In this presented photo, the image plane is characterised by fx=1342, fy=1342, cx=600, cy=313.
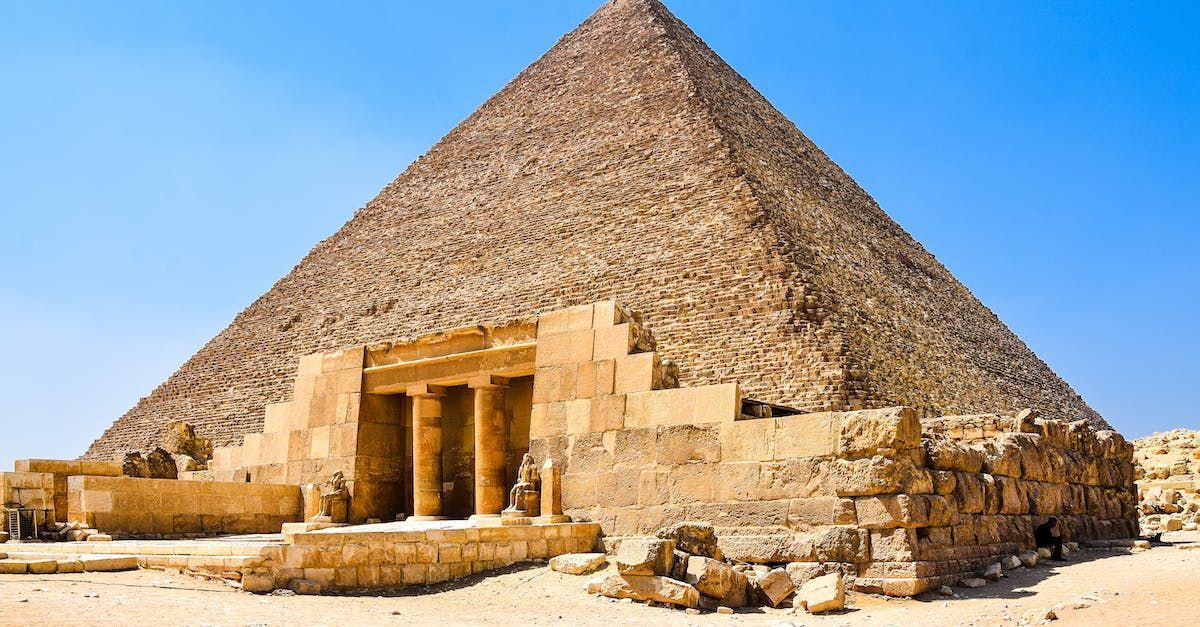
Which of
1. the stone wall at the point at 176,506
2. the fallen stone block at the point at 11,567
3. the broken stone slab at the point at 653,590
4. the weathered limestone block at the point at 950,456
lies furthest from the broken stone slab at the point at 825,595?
the stone wall at the point at 176,506

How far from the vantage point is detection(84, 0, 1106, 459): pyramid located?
3753cm

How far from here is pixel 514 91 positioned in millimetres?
65188

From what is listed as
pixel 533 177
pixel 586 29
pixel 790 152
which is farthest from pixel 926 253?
pixel 586 29

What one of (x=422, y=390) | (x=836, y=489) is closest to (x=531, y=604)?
(x=836, y=489)

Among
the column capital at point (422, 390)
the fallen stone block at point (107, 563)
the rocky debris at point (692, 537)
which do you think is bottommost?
the fallen stone block at point (107, 563)

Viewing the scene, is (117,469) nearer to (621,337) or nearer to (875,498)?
(621,337)

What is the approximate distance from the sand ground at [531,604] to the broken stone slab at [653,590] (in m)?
0.07

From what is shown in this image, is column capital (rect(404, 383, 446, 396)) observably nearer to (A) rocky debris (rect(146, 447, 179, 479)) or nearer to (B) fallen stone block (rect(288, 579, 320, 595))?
(B) fallen stone block (rect(288, 579, 320, 595))

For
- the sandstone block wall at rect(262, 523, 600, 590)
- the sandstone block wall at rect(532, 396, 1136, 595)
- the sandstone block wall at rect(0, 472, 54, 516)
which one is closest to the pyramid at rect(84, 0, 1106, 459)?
the sandstone block wall at rect(532, 396, 1136, 595)

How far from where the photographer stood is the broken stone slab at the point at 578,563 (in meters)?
8.44

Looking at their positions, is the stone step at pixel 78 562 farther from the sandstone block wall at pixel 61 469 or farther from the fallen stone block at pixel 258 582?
the sandstone block wall at pixel 61 469

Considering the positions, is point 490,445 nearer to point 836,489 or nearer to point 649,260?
A: point 836,489

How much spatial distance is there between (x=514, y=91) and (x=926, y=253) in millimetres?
21773

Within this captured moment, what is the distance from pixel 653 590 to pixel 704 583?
0.30 meters
